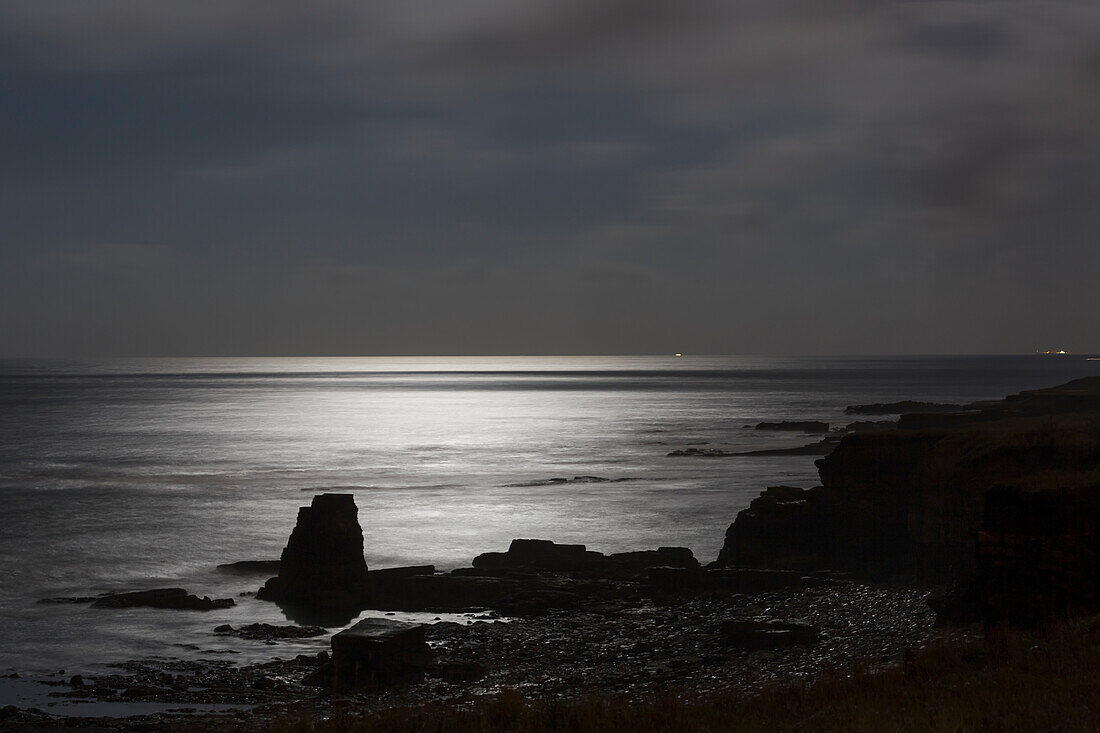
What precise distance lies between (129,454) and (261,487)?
31644mm

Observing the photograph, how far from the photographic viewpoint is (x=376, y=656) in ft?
68.3

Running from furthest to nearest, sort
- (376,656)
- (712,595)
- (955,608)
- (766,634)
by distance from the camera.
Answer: (712,595)
(955,608)
(766,634)
(376,656)

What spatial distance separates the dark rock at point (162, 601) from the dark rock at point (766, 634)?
1636 cm

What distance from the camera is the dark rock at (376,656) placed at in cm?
2078

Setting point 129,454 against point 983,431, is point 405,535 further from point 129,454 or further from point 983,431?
point 129,454

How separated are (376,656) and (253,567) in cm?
1834

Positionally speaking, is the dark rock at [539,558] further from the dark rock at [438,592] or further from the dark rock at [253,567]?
the dark rock at [253,567]

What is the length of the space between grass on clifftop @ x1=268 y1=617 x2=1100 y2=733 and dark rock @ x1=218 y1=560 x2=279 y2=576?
23962 millimetres

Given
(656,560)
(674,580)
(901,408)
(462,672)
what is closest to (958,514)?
(674,580)

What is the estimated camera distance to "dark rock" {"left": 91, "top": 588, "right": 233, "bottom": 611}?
30.3 metres

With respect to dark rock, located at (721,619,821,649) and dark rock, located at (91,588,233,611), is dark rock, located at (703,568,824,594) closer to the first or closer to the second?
dark rock, located at (721,619,821,649)

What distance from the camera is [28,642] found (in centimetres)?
2656

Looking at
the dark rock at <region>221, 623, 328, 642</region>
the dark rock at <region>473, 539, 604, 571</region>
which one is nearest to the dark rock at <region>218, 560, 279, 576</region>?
the dark rock at <region>473, 539, 604, 571</region>

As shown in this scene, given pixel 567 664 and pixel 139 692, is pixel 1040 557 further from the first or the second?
pixel 139 692
